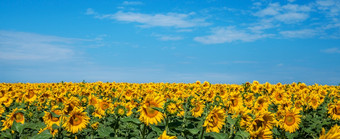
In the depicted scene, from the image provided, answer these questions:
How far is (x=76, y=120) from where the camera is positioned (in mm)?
4996

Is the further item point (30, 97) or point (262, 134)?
point (30, 97)

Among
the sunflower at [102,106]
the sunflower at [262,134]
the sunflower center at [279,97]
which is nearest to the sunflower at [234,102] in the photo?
the sunflower at [102,106]

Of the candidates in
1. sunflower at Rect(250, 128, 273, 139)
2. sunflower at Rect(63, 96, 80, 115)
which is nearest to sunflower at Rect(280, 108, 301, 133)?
sunflower at Rect(250, 128, 273, 139)

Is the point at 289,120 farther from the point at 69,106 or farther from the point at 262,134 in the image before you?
the point at 69,106

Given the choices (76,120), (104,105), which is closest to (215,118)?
(76,120)

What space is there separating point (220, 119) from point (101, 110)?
356cm

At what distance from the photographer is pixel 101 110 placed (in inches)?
266

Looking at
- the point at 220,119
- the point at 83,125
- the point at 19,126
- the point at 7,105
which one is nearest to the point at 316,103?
the point at 220,119

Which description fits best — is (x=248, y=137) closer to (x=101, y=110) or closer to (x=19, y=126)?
(x=19, y=126)

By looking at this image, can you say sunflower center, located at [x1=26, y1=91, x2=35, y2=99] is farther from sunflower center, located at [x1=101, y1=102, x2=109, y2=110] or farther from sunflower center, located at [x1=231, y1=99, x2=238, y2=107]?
sunflower center, located at [x1=231, y1=99, x2=238, y2=107]

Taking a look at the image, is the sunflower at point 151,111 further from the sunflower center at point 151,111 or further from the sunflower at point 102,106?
the sunflower at point 102,106

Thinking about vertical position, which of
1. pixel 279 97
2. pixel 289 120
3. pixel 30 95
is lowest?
pixel 289 120

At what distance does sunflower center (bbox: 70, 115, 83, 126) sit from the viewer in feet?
16.2

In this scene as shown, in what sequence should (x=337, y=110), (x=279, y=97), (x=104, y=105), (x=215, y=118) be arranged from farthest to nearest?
(x=279, y=97)
(x=337, y=110)
(x=104, y=105)
(x=215, y=118)
